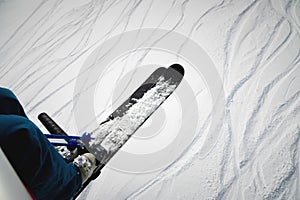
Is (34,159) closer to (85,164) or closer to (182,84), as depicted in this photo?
(85,164)

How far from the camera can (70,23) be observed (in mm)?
2135

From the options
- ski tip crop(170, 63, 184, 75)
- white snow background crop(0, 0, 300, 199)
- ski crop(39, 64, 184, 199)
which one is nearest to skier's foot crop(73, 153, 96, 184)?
ski crop(39, 64, 184, 199)

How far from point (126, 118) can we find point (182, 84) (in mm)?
457

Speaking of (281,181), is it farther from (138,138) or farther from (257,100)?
(138,138)

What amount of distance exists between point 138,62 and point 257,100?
2.66 ft

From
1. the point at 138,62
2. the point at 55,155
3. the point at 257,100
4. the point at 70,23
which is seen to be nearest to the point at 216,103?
the point at 257,100

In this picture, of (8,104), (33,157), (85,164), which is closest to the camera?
(33,157)

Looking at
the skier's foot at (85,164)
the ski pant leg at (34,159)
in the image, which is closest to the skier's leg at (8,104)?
the ski pant leg at (34,159)

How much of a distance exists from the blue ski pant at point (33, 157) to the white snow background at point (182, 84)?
18.5 inches

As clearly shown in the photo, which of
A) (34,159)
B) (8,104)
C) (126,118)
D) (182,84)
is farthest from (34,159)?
(182,84)

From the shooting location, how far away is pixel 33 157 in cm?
68

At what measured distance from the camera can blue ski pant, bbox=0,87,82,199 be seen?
603 millimetres

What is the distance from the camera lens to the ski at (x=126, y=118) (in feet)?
3.86

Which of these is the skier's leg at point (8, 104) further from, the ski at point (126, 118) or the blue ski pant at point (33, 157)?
the ski at point (126, 118)
